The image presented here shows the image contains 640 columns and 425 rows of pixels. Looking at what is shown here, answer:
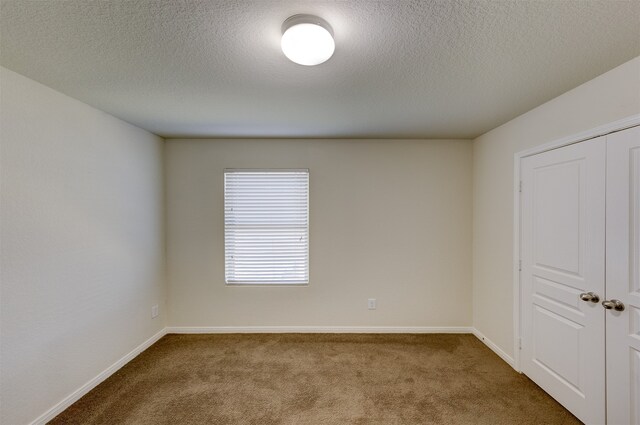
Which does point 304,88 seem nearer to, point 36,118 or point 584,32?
point 584,32

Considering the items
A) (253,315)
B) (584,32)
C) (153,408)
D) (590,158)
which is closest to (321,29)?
(584,32)

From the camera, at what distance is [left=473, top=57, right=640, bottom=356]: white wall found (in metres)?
1.77

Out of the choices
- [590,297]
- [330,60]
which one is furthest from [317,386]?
[330,60]

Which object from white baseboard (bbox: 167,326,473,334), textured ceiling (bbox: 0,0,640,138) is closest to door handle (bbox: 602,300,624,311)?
textured ceiling (bbox: 0,0,640,138)

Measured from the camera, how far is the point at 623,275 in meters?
1.73

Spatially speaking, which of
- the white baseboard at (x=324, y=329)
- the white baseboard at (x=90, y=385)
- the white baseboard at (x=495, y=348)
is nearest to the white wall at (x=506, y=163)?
the white baseboard at (x=495, y=348)

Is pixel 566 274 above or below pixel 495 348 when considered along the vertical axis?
above

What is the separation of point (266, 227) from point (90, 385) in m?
2.14

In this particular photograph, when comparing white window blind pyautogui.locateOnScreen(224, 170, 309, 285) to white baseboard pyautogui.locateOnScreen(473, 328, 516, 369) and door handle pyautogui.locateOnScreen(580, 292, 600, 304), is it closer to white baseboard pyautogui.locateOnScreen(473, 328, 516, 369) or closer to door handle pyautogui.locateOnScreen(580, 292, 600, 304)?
white baseboard pyautogui.locateOnScreen(473, 328, 516, 369)

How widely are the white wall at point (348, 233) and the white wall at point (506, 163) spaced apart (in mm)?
191

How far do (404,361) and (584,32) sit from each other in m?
2.85

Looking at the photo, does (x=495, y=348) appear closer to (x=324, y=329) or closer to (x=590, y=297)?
(x=590, y=297)

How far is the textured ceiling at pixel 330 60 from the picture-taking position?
1.25 meters

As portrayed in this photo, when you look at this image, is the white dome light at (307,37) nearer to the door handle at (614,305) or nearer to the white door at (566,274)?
the white door at (566,274)
